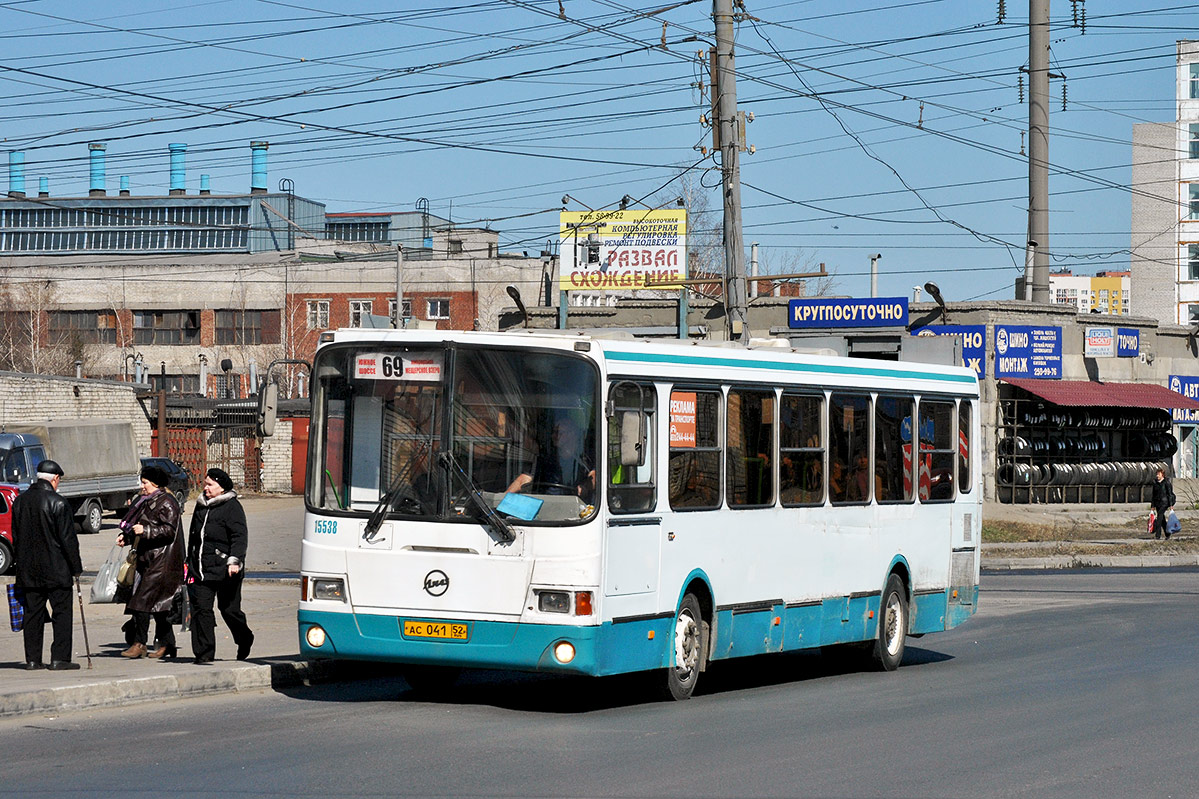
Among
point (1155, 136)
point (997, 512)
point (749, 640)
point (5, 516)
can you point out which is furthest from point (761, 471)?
point (1155, 136)

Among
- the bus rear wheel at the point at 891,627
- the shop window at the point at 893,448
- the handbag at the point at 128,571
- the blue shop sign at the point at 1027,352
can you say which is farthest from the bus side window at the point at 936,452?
the blue shop sign at the point at 1027,352

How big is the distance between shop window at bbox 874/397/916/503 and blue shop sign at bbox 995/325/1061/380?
28.7 metres

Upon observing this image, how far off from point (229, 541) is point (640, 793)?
5687mm

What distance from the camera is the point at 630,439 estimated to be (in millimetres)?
11016

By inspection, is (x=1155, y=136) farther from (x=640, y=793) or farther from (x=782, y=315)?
(x=640, y=793)

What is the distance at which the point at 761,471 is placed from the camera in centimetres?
1285

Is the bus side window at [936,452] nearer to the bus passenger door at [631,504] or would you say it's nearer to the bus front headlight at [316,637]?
the bus passenger door at [631,504]

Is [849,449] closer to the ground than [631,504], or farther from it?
farther from it

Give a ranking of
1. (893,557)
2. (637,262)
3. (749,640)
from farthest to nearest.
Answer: (637,262), (893,557), (749,640)

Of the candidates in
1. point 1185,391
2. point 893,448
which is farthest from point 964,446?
point 1185,391

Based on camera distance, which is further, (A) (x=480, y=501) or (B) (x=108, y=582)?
(B) (x=108, y=582)

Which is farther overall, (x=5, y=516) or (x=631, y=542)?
(x=5, y=516)

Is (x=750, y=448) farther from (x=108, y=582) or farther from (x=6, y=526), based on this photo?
(x=6, y=526)

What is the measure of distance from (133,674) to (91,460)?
97.9ft
